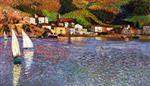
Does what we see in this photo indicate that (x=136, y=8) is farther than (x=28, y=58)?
Yes

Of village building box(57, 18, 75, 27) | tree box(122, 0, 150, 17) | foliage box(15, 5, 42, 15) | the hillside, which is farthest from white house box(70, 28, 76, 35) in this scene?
tree box(122, 0, 150, 17)

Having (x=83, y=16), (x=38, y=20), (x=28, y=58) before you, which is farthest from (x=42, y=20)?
(x=28, y=58)

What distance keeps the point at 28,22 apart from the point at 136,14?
90.0ft

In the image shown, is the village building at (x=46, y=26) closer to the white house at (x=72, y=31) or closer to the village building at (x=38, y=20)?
the village building at (x=38, y=20)

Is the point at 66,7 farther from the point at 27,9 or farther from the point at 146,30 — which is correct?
the point at 146,30

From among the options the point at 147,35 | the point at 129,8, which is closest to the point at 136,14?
the point at 129,8

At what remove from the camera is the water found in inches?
1992

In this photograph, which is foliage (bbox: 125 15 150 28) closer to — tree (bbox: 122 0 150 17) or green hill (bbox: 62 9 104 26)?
tree (bbox: 122 0 150 17)

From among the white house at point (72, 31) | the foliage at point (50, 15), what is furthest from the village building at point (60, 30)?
the foliage at point (50, 15)

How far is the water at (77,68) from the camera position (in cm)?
5059

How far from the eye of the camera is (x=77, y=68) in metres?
60.0

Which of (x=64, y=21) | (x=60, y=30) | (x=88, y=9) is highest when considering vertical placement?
(x=88, y=9)

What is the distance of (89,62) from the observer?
66.2 m

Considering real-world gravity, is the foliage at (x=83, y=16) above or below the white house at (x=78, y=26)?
above
